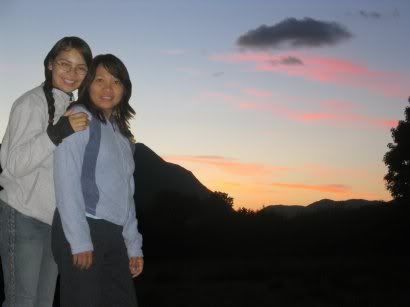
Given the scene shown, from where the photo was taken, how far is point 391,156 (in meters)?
41.1

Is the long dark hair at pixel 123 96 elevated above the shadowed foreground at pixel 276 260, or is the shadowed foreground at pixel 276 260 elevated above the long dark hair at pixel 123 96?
the long dark hair at pixel 123 96

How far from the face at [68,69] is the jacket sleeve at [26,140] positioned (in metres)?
0.22

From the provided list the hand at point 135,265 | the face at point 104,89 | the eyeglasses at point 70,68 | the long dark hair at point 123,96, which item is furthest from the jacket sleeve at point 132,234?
the eyeglasses at point 70,68

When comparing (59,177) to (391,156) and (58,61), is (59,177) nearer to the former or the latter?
(58,61)

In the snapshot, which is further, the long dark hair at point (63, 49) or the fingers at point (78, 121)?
the long dark hair at point (63, 49)

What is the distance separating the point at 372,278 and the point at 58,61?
14.5 metres

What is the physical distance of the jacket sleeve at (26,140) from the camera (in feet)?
11.6

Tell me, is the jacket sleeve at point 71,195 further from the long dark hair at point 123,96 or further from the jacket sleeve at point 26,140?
the long dark hair at point 123,96

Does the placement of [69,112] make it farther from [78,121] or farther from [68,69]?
[68,69]

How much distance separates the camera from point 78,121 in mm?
3496

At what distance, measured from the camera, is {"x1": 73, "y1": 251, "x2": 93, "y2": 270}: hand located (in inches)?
136

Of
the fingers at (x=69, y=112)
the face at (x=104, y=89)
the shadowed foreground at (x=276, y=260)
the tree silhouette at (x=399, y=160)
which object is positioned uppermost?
the tree silhouette at (x=399, y=160)

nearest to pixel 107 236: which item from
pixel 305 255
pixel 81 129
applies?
pixel 81 129

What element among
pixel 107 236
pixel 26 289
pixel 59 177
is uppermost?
pixel 59 177
